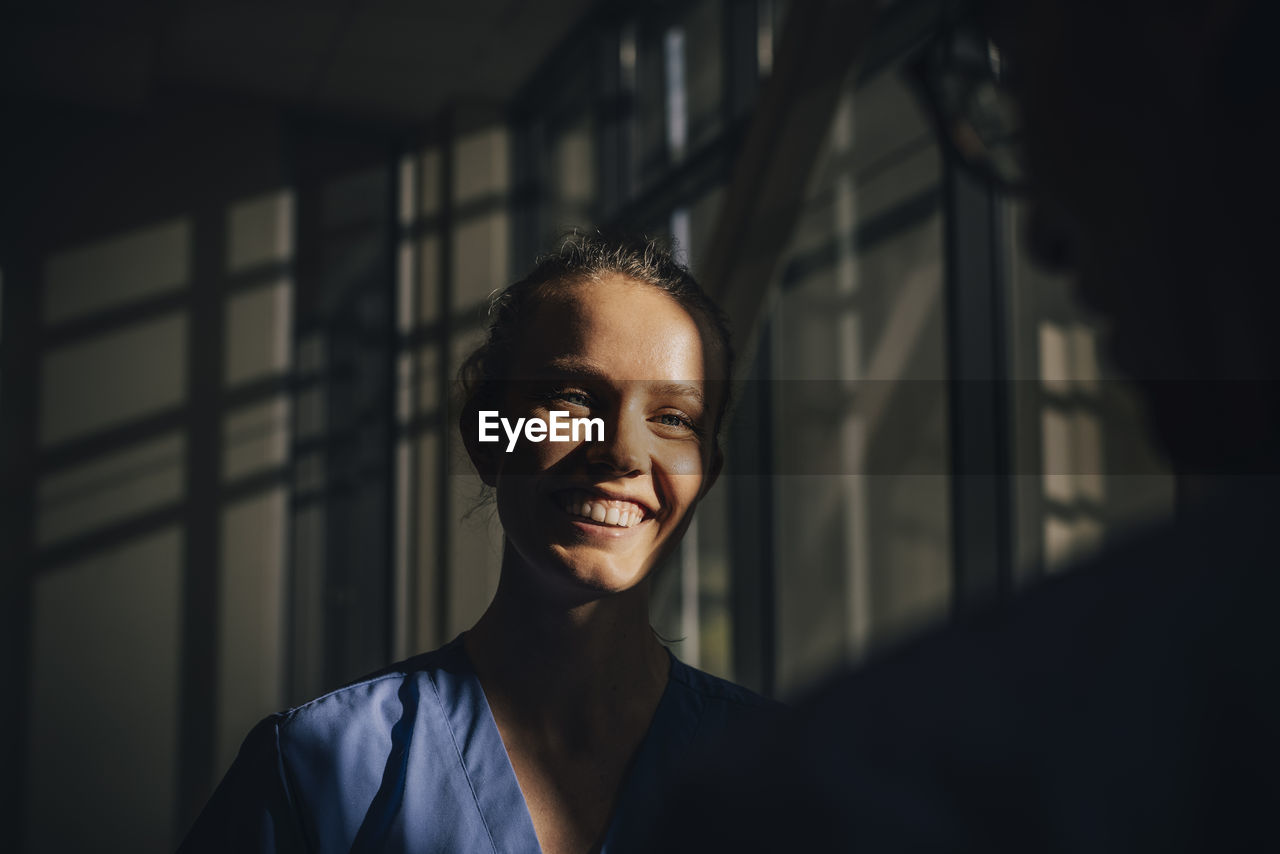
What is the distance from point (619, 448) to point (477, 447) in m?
0.16

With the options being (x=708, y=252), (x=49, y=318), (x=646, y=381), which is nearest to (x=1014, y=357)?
(x=708, y=252)

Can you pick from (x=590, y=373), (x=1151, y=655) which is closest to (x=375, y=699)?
(x=590, y=373)

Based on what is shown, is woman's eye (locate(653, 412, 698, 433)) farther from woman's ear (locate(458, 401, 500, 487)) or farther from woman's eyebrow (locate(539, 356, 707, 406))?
woman's ear (locate(458, 401, 500, 487))

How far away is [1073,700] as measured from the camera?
0.22 meters

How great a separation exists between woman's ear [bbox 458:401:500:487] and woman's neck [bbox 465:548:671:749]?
0.08 m

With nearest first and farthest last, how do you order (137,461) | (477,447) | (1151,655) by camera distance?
(1151,655)
(477,447)
(137,461)

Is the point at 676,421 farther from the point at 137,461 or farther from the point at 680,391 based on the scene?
the point at 137,461

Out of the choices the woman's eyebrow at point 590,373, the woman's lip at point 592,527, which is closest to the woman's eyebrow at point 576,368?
the woman's eyebrow at point 590,373

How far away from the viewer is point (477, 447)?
0.86m

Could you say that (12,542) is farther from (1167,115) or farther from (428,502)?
(1167,115)

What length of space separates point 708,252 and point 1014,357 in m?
0.62

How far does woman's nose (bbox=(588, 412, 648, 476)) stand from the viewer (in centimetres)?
75

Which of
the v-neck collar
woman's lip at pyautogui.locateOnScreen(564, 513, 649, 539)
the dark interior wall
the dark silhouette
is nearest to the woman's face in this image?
woman's lip at pyautogui.locateOnScreen(564, 513, 649, 539)

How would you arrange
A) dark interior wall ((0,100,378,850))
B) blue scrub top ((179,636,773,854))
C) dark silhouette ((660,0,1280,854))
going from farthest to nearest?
dark interior wall ((0,100,378,850)), blue scrub top ((179,636,773,854)), dark silhouette ((660,0,1280,854))
